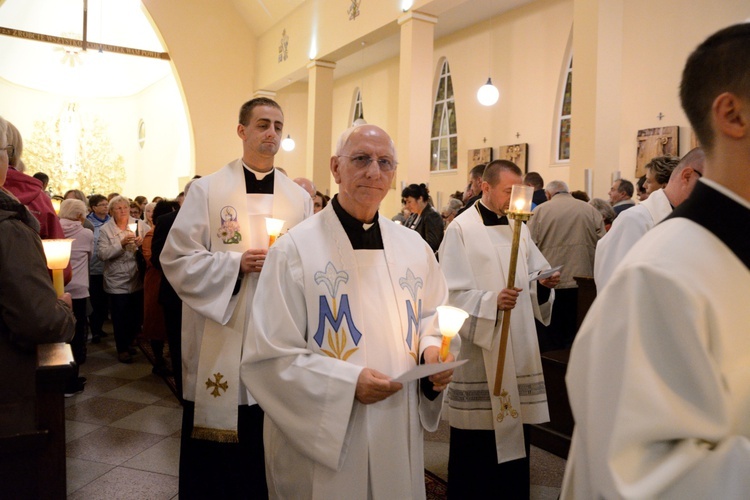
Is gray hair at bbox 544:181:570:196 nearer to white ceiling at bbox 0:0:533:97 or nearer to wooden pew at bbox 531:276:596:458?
wooden pew at bbox 531:276:596:458

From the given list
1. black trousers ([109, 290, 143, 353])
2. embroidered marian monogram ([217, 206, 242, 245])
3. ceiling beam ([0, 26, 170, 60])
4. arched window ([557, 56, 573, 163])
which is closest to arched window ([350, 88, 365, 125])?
ceiling beam ([0, 26, 170, 60])

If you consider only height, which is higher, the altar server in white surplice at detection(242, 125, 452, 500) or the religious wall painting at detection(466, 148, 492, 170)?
the religious wall painting at detection(466, 148, 492, 170)

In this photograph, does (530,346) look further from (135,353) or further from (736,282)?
(135,353)

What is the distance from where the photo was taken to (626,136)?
9.47m

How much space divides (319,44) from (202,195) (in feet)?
36.8

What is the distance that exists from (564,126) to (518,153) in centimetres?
104

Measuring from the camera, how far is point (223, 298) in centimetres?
294

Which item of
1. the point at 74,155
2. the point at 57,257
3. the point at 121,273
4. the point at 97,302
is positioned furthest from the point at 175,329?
the point at 74,155

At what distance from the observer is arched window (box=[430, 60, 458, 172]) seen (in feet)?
45.5

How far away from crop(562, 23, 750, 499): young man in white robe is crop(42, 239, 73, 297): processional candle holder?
86.8 inches

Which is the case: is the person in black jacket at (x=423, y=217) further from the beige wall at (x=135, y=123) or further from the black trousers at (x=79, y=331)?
the beige wall at (x=135, y=123)

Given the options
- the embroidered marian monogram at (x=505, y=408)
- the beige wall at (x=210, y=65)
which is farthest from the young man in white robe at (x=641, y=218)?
the beige wall at (x=210, y=65)

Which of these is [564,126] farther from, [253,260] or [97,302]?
[253,260]

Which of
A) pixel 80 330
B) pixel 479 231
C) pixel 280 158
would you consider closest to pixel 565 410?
pixel 479 231
